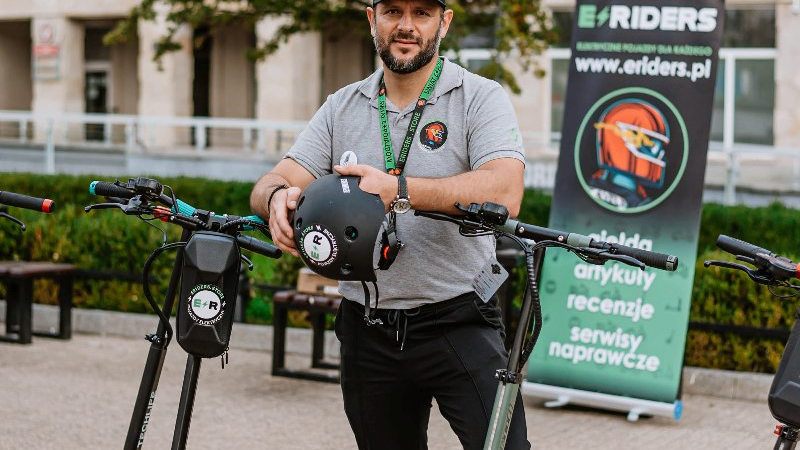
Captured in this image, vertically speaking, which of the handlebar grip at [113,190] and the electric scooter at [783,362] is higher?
the handlebar grip at [113,190]

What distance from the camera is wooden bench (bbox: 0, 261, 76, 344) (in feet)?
30.7

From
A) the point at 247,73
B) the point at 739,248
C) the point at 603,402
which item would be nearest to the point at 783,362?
the point at 739,248

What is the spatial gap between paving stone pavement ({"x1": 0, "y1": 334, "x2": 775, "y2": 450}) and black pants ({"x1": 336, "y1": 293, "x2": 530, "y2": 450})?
284 cm

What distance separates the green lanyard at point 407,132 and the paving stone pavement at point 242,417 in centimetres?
332

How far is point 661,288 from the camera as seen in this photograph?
7492mm

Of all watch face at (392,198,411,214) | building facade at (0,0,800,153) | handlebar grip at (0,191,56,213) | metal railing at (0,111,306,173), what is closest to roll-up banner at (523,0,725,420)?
handlebar grip at (0,191,56,213)

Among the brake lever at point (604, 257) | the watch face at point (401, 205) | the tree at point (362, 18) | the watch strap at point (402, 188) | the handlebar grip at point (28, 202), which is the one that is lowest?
the brake lever at point (604, 257)

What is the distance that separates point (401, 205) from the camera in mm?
3348

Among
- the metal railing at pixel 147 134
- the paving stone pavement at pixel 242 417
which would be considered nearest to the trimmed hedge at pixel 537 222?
the paving stone pavement at pixel 242 417

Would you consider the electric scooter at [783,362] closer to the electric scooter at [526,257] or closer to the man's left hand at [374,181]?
the electric scooter at [526,257]

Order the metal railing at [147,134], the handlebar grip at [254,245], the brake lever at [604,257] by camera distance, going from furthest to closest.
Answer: the metal railing at [147,134] < the handlebar grip at [254,245] < the brake lever at [604,257]

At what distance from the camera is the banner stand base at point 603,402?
24.0 feet

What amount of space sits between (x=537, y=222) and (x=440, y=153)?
27.0 ft

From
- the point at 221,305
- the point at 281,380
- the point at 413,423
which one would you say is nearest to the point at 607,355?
the point at 281,380
